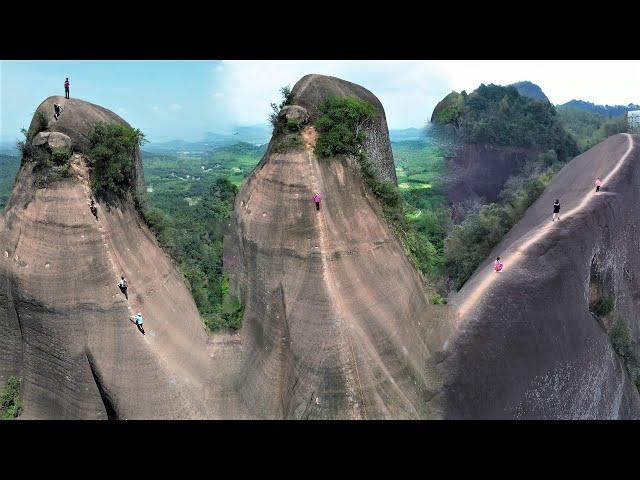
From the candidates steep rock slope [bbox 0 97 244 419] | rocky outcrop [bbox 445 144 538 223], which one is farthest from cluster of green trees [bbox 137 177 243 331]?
rocky outcrop [bbox 445 144 538 223]

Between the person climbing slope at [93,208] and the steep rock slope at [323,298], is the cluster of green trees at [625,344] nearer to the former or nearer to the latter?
the steep rock slope at [323,298]

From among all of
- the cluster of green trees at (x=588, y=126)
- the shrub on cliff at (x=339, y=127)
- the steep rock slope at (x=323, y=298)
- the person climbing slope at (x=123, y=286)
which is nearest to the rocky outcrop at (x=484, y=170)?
the cluster of green trees at (x=588, y=126)

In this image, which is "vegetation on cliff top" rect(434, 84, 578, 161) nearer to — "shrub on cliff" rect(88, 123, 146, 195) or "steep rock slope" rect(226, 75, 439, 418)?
"steep rock slope" rect(226, 75, 439, 418)

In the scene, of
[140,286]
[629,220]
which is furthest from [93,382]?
[629,220]

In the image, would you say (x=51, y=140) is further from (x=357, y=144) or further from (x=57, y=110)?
(x=357, y=144)

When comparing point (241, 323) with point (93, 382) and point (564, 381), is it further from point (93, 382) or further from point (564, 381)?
point (564, 381)

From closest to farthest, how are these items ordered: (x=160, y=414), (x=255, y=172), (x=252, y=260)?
(x=160, y=414)
(x=252, y=260)
(x=255, y=172)
